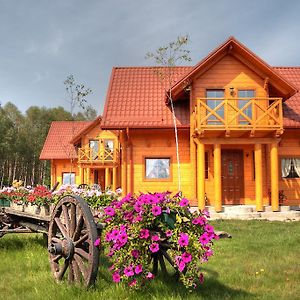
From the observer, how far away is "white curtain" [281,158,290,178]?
1559 centimetres

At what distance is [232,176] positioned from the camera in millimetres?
15570

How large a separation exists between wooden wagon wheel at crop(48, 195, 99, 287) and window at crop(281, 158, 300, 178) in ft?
41.5

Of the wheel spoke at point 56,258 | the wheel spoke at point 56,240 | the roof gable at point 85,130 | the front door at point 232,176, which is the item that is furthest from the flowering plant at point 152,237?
the roof gable at point 85,130

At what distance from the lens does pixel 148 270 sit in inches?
145

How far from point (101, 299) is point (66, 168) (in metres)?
28.7

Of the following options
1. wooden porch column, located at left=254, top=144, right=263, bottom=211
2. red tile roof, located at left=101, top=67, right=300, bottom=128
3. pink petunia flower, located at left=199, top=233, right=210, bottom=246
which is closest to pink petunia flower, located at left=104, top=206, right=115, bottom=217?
pink petunia flower, located at left=199, top=233, right=210, bottom=246

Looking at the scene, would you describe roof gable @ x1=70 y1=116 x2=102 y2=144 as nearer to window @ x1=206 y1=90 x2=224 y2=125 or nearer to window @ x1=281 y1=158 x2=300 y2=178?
window @ x1=206 y1=90 x2=224 y2=125

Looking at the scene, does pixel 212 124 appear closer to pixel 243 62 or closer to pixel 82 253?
pixel 243 62

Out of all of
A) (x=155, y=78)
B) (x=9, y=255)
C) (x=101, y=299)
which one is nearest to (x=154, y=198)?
(x=101, y=299)

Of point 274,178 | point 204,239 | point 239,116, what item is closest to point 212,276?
point 204,239

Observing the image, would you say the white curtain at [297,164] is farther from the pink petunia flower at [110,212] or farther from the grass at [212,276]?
the pink petunia flower at [110,212]

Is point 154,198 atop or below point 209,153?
below

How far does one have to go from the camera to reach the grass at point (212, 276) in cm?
406

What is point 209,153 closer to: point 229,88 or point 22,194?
point 229,88
